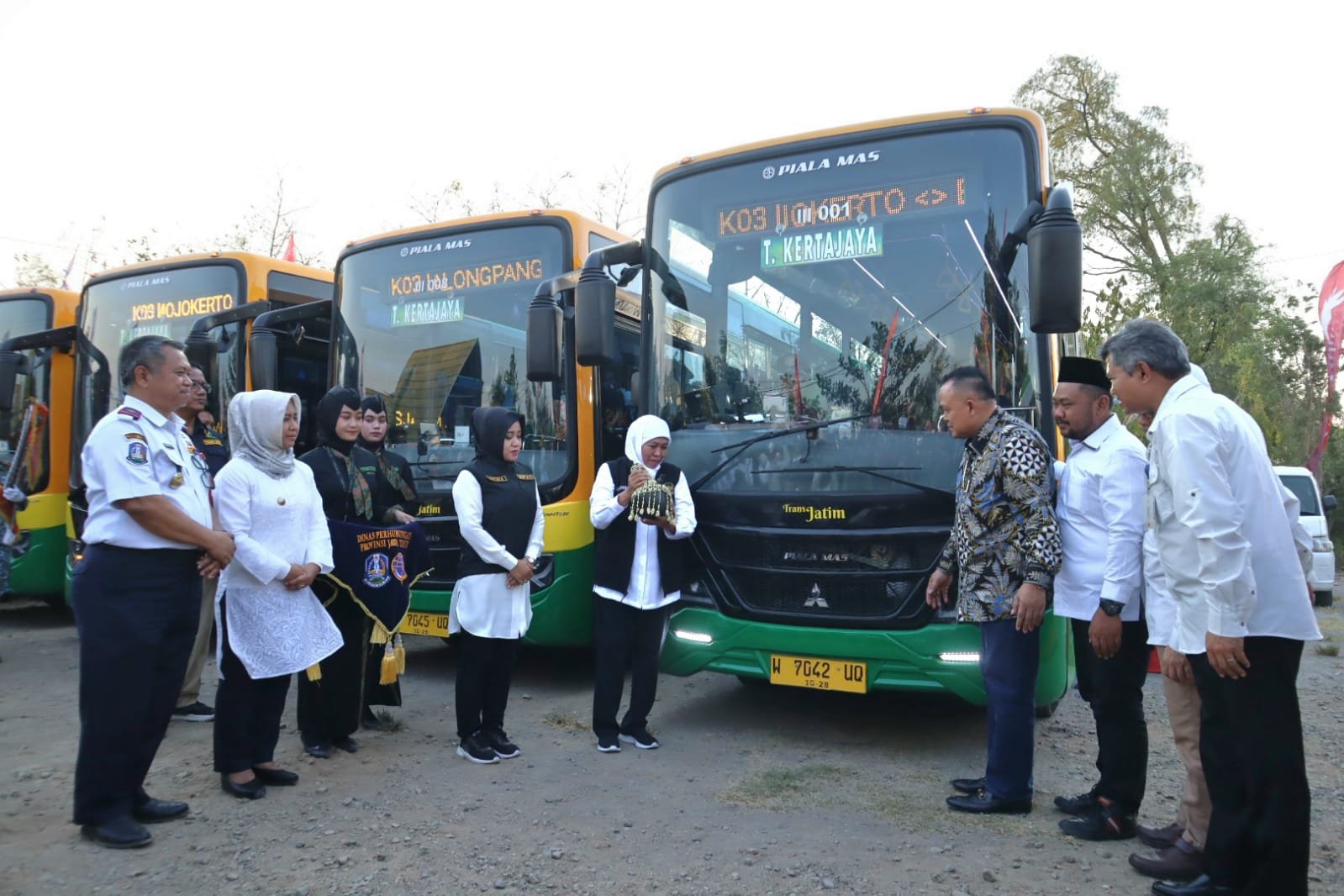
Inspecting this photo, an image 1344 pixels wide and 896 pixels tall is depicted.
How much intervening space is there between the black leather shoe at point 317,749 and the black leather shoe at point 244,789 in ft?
1.82

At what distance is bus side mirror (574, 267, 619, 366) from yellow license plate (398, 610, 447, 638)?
6.95 feet

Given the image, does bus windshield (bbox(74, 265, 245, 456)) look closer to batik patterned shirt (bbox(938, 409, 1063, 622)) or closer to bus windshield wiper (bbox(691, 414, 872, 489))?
bus windshield wiper (bbox(691, 414, 872, 489))

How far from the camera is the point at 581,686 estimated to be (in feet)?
22.6

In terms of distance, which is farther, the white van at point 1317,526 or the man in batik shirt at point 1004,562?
the white van at point 1317,526

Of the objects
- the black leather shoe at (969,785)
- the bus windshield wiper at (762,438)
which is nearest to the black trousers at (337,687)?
the bus windshield wiper at (762,438)

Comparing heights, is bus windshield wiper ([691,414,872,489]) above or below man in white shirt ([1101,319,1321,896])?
above

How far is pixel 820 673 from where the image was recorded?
16.7 ft

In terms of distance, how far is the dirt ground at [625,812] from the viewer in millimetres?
3568

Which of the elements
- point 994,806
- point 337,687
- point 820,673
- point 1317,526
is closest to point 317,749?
point 337,687

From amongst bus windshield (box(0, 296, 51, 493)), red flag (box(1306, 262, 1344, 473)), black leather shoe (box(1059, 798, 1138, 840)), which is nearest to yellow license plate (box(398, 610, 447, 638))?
black leather shoe (box(1059, 798, 1138, 840))

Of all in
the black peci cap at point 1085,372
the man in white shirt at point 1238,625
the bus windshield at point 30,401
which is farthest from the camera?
the bus windshield at point 30,401

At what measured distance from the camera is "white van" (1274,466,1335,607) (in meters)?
13.0

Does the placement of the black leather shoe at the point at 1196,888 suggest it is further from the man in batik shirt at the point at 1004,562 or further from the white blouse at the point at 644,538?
the white blouse at the point at 644,538

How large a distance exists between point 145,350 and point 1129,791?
4222 millimetres
